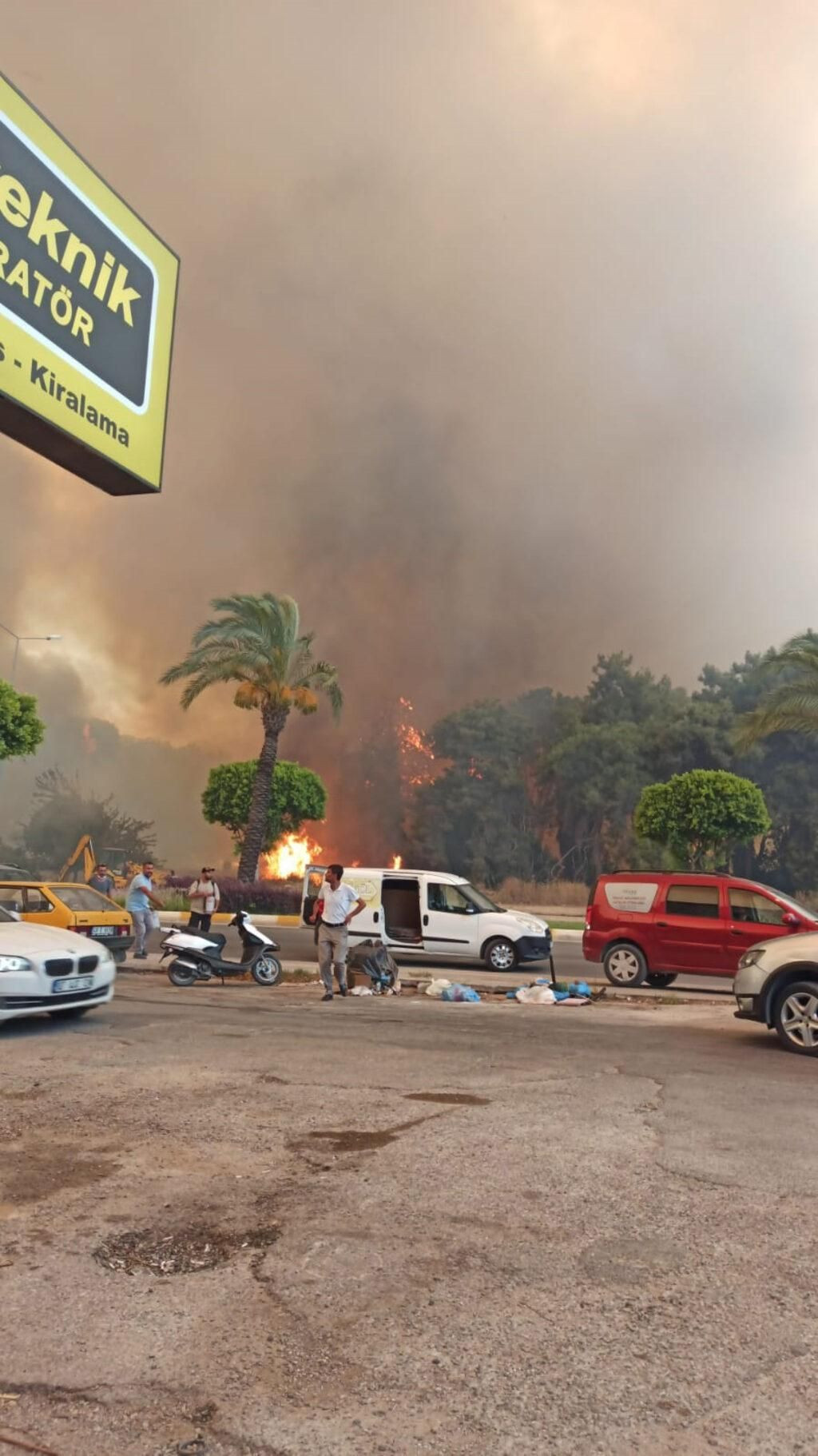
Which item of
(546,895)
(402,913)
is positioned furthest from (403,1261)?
(546,895)

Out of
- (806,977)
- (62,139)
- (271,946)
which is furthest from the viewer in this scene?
(271,946)

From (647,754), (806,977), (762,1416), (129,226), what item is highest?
(647,754)

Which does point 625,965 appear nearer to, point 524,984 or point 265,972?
point 524,984

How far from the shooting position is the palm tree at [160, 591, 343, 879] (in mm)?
33062

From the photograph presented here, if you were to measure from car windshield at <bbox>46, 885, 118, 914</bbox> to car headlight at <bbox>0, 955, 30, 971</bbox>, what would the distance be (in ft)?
20.5

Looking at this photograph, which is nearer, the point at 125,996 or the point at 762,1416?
the point at 762,1416

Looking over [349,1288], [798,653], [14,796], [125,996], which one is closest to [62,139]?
[125,996]

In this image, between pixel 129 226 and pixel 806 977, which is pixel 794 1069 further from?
pixel 129 226

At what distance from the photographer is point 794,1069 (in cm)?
814

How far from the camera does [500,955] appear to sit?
17031mm

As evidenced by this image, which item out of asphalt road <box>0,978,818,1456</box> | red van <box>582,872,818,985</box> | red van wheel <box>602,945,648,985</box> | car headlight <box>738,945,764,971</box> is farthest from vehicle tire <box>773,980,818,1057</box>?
red van wheel <box>602,945,648,985</box>

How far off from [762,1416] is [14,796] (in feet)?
271

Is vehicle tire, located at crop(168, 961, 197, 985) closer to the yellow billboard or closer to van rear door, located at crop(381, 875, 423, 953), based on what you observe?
van rear door, located at crop(381, 875, 423, 953)

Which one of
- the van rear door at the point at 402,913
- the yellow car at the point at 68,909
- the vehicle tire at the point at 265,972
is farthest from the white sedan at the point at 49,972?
the van rear door at the point at 402,913
